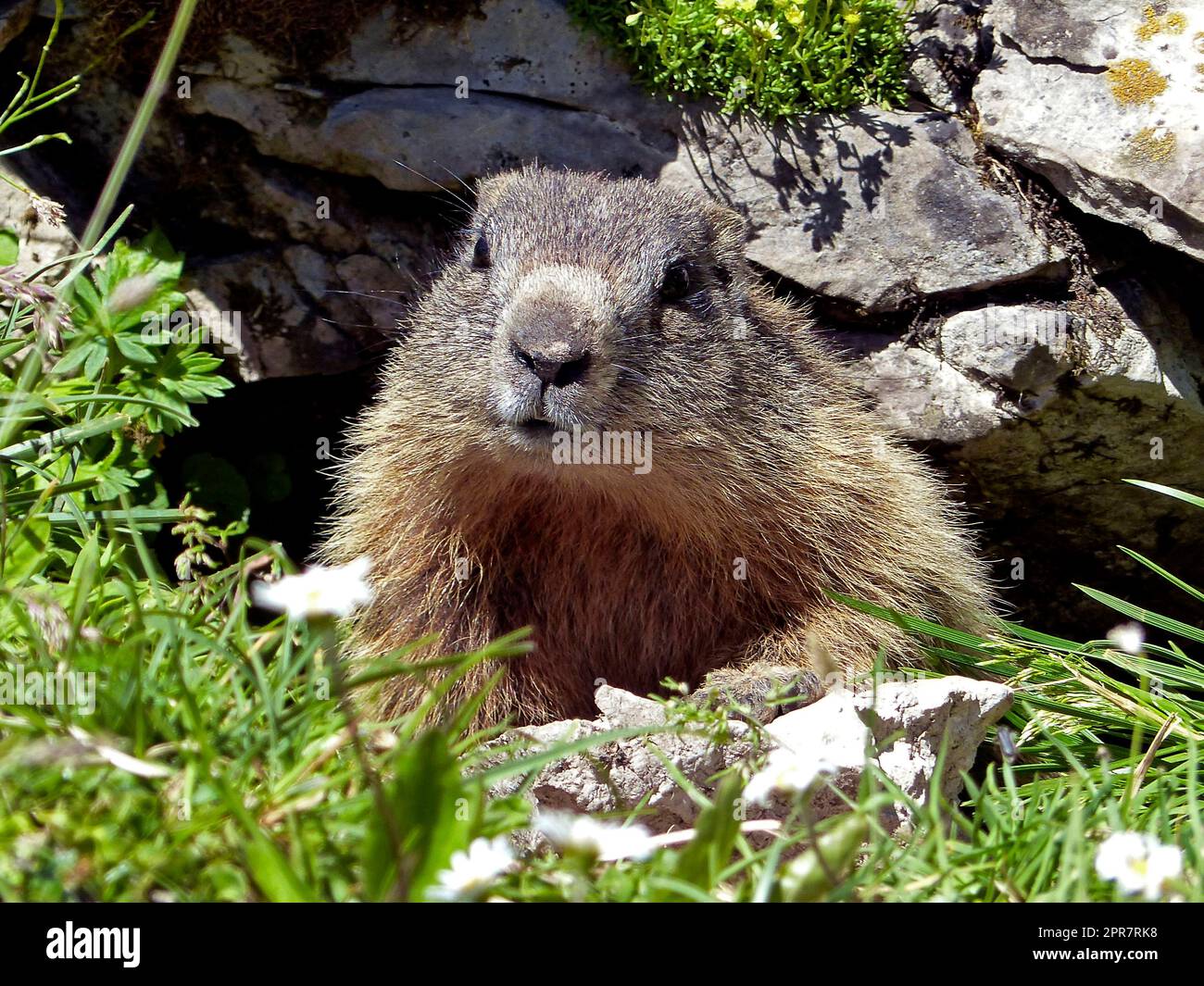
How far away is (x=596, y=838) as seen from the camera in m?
2.29

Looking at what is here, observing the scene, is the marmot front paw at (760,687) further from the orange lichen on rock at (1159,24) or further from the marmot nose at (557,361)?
the orange lichen on rock at (1159,24)

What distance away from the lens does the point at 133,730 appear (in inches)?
106

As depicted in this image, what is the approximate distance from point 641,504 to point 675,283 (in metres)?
Result: 1.00

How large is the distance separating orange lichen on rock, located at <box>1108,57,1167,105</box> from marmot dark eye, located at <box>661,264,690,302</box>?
7.90 ft

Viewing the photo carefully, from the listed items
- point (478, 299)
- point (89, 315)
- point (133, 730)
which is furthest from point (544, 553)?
point (133, 730)

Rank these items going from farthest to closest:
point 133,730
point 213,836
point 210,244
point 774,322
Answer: point 210,244, point 774,322, point 133,730, point 213,836

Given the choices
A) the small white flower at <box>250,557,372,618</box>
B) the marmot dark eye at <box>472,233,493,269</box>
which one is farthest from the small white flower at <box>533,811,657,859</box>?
the marmot dark eye at <box>472,233,493,269</box>

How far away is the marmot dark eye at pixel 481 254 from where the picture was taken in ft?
A: 17.3

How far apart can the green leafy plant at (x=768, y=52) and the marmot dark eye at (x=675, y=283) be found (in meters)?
1.44

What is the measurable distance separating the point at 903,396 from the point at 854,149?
4.38 ft

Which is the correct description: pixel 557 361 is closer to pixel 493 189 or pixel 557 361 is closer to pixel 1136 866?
pixel 493 189

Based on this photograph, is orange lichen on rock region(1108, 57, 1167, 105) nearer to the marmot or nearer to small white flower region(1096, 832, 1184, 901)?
the marmot

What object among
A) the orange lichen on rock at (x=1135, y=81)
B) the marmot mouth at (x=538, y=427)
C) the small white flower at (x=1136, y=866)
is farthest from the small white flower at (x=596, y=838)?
the orange lichen on rock at (x=1135, y=81)

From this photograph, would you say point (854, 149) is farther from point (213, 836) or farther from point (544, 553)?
point (213, 836)
